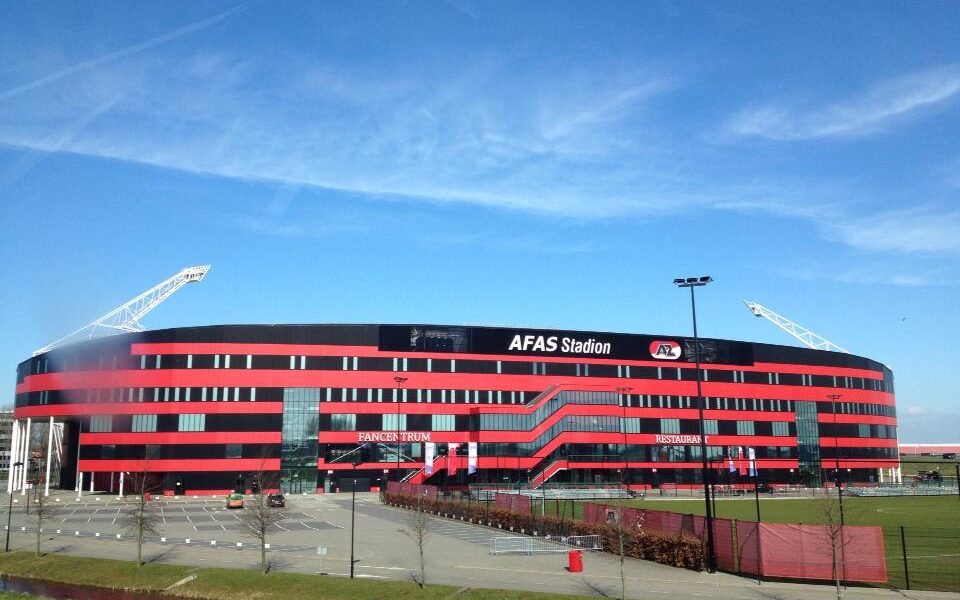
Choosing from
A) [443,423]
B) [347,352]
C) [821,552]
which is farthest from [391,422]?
[821,552]

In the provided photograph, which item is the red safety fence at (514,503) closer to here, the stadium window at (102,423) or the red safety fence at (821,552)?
the red safety fence at (821,552)

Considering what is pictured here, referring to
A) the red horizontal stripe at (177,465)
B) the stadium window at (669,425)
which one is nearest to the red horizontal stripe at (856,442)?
the stadium window at (669,425)

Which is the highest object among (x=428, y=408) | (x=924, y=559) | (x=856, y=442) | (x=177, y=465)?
(x=428, y=408)

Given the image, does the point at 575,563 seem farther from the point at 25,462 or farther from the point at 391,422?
the point at 25,462

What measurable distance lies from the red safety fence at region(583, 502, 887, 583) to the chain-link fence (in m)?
1.30

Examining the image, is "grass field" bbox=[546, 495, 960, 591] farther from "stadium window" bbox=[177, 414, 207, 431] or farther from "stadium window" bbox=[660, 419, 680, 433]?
"stadium window" bbox=[177, 414, 207, 431]

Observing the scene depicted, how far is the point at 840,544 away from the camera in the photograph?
101ft

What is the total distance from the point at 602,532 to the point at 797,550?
41.5ft

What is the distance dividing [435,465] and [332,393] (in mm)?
15634

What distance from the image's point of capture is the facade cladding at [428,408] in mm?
92062

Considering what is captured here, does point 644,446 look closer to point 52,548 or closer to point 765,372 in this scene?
point 765,372

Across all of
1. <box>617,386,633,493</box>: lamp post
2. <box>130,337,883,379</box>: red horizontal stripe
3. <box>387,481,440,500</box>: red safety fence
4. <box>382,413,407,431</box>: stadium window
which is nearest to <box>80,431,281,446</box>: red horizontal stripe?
<box>130,337,883,379</box>: red horizontal stripe

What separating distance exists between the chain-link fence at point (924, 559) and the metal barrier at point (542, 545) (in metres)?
15.0

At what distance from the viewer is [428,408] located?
10138 cm
